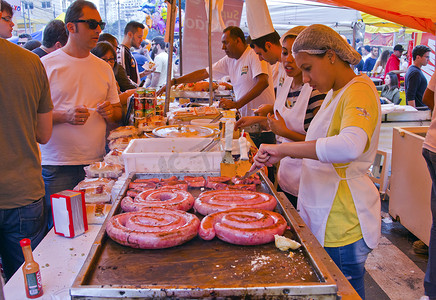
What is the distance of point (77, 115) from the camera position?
121 inches

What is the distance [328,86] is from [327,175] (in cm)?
54

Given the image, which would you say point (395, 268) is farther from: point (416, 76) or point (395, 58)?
point (395, 58)

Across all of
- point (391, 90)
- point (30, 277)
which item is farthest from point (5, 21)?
point (391, 90)

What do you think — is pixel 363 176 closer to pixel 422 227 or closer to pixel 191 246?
pixel 191 246

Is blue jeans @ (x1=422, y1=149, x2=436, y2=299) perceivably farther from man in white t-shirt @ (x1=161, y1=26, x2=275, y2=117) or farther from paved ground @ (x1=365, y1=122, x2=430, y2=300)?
man in white t-shirt @ (x1=161, y1=26, x2=275, y2=117)

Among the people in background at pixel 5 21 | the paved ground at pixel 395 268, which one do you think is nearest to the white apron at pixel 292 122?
the paved ground at pixel 395 268

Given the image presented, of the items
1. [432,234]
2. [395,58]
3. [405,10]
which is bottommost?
[432,234]

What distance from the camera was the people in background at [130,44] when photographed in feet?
21.4

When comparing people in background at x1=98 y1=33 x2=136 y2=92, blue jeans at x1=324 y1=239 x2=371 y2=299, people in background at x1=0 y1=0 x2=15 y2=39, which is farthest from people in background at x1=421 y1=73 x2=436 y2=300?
people in background at x1=98 y1=33 x2=136 y2=92

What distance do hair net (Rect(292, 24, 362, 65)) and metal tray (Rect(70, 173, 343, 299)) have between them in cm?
101

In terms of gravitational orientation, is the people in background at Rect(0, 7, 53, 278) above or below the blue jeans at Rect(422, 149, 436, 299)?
above

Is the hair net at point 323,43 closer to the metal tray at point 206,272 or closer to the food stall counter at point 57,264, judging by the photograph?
the metal tray at point 206,272

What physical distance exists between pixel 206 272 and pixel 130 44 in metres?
6.26

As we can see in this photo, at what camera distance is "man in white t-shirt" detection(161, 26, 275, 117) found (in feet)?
17.7
